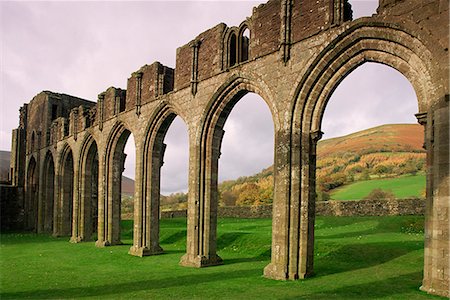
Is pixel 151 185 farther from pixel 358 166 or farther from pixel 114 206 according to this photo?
pixel 358 166

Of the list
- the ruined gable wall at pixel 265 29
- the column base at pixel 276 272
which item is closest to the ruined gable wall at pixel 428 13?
the ruined gable wall at pixel 265 29

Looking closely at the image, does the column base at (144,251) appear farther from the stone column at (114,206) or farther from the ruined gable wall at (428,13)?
the ruined gable wall at (428,13)

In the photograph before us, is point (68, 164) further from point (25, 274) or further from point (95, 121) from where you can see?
point (25, 274)

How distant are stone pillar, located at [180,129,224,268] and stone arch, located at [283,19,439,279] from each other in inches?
125

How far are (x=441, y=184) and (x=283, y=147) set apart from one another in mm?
3697

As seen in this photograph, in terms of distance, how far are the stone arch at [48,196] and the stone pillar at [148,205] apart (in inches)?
486

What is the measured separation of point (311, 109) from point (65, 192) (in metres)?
17.5

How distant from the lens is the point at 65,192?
21984 mm

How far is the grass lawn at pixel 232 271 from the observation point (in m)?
7.84

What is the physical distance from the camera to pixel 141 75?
15.4 metres

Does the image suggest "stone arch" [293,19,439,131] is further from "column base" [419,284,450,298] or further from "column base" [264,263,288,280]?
"column base" [264,263,288,280]

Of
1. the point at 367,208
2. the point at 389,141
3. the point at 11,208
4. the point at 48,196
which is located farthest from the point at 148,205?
the point at 389,141

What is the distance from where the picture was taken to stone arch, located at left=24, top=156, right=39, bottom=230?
2595cm

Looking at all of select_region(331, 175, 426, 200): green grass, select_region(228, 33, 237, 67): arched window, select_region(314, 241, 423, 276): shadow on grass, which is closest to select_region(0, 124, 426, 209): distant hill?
select_region(331, 175, 426, 200): green grass
